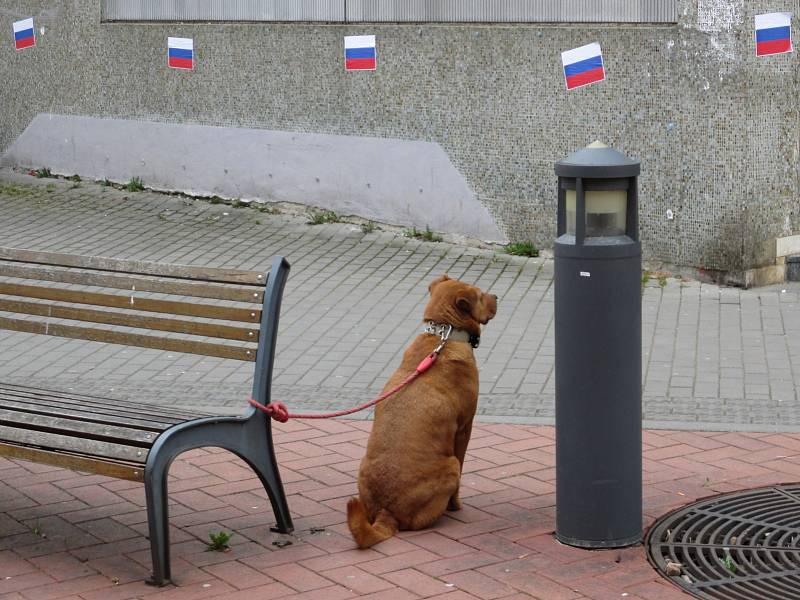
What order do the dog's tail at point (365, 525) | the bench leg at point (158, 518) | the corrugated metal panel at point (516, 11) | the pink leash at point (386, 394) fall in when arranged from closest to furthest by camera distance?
the bench leg at point (158, 518)
the dog's tail at point (365, 525)
the pink leash at point (386, 394)
the corrugated metal panel at point (516, 11)

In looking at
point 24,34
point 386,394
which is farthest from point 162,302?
point 24,34

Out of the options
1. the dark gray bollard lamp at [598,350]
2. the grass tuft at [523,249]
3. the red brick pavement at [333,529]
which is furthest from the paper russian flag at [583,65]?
the dark gray bollard lamp at [598,350]

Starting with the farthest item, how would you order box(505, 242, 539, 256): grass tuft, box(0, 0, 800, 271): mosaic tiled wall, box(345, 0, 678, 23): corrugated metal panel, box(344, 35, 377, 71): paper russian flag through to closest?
box(344, 35, 377, 71): paper russian flag, box(505, 242, 539, 256): grass tuft, box(345, 0, 678, 23): corrugated metal panel, box(0, 0, 800, 271): mosaic tiled wall

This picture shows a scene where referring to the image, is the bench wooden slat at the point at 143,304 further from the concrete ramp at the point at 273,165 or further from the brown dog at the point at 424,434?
the concrete ramp at the point at 273,165

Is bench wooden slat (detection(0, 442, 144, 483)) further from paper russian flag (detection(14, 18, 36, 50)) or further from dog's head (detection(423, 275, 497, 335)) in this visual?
paper russian flag (detection(14, 18, 36, 50))

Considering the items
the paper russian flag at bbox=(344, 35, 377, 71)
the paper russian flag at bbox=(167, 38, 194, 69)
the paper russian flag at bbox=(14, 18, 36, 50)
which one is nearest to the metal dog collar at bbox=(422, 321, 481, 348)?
the paper russian flag at bbox=(344, 35, 377, 71)

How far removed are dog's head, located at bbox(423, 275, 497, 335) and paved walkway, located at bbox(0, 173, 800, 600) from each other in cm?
77

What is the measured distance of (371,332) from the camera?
8.26 m

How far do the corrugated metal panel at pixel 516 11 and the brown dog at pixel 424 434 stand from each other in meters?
5.08

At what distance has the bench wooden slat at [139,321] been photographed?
4.90 metres

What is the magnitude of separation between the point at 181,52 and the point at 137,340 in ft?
24.0

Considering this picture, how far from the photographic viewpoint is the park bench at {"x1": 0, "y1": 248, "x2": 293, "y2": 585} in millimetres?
4352

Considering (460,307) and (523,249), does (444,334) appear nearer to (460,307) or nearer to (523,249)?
(460,307)

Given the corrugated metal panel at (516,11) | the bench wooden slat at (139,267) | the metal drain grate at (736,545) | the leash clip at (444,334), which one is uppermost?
the corrugated metal panel at (516,11)
